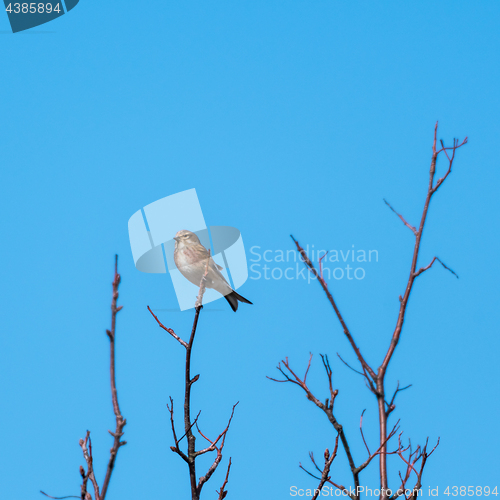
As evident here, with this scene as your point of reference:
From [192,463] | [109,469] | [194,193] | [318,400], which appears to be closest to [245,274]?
[194,193]

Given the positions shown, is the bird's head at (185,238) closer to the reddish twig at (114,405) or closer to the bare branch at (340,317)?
the bare branch at (340,317)

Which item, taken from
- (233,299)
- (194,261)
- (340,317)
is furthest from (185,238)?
(340,317)

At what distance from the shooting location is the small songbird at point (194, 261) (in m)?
6.57

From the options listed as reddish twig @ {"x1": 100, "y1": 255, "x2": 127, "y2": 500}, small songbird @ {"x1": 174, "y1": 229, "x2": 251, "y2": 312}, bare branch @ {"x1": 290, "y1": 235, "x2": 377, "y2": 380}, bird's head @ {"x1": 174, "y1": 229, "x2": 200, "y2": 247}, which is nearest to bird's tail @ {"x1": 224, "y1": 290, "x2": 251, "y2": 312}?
small songbird @ {"x1": 174, "y1": 229, "x2": 251, "y2": 312}

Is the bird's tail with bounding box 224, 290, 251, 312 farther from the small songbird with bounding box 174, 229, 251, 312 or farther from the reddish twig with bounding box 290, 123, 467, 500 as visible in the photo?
the reddish twig with bounding box 290, 123, 467, 500

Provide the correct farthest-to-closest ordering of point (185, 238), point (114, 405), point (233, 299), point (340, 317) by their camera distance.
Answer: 1. point (185, 238)
2. point (233, 299)
3. point (340, 317)
4. point (114, 405)

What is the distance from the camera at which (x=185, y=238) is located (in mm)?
6656

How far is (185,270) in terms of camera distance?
673 centimetres

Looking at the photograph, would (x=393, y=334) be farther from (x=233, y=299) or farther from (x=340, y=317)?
(x=233, y=299)

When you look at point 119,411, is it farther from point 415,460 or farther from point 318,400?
point 415,460

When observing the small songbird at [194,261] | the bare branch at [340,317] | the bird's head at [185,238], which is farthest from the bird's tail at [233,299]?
the bare branch at [340,317]

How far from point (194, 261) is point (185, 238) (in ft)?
1.08

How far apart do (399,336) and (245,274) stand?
3.40 m

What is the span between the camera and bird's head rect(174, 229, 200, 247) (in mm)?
6508
